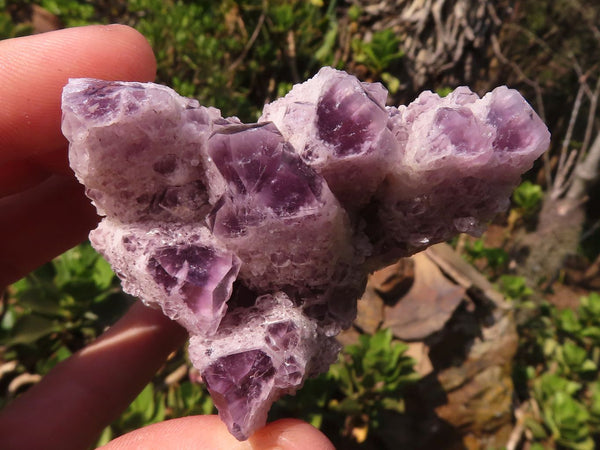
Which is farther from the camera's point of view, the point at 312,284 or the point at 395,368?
the point at 395,368

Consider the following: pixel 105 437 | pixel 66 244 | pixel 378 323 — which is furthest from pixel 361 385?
pixel 66 244

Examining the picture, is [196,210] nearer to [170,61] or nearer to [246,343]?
[246,343]

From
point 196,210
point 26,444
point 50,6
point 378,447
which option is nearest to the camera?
point 196,210

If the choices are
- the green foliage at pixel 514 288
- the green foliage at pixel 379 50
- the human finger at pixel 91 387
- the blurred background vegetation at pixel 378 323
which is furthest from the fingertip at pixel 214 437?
the green foliage at pixel 379 50

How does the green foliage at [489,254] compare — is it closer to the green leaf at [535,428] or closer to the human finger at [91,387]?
the green leaf at [535,428]

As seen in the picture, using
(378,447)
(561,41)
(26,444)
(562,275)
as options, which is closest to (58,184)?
(26,444)

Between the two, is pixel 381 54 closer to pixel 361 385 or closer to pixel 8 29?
pixel 361 385

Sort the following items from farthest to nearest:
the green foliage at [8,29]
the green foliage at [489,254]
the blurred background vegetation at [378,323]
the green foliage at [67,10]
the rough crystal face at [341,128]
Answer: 1. the green foliage at [67,10]
2. the green foliage at [489,254]
3. the green foliage at [8,29]
4. the blurred background vegetation at [378,323]
5. the rough crystal face at [341,128]
